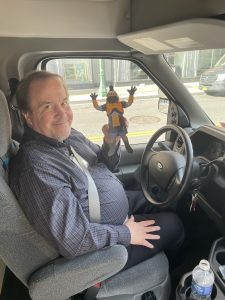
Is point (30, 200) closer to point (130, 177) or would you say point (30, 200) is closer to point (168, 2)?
point (168, 2)

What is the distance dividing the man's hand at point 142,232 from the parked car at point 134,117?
0.30 ft

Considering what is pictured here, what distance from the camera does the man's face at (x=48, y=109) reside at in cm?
121

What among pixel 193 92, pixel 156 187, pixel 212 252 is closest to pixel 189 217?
pixel 156 187

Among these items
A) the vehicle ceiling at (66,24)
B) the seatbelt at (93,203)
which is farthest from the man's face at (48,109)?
the vehicle ceiling at (66,24)

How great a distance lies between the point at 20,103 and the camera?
1.25 metres

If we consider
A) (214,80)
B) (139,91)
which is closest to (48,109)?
(139,91)

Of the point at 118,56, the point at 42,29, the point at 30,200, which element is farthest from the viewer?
the point at 118,56

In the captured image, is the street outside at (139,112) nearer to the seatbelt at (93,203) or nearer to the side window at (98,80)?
the side window at (98,80)

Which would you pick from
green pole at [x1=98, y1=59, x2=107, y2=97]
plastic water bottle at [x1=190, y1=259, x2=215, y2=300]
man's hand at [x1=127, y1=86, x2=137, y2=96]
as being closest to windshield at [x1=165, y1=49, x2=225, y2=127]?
man's hand at [x1=127, y1=86, x2=137, y2=96]

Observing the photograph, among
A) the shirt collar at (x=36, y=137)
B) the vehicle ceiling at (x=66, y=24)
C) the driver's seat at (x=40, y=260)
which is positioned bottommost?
the driver's seat at (x=40, y=260)

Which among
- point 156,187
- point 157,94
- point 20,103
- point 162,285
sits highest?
point 20,103

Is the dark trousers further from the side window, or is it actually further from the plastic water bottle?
the side window

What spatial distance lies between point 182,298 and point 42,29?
1479 mm

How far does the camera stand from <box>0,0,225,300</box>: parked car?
98cm
